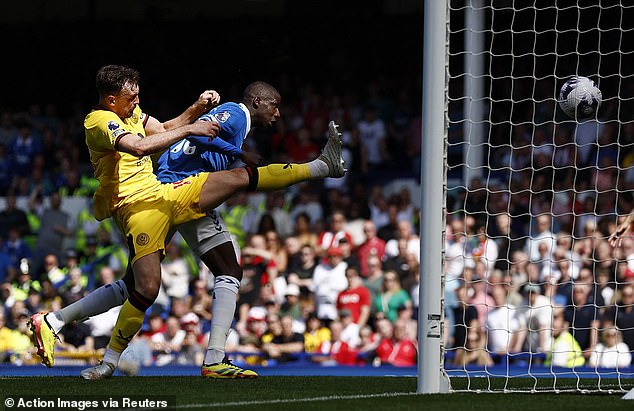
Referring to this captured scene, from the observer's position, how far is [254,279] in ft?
44.3

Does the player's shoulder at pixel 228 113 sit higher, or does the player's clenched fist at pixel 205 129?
the player's shoulder at pixel 228 113

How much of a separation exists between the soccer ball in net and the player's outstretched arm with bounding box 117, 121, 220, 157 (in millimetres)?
2337

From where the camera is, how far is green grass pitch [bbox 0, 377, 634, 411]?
230 inches

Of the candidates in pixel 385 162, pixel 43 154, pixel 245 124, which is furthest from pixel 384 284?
pixel 43 154

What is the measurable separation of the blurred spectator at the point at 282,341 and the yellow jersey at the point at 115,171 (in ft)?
17.3

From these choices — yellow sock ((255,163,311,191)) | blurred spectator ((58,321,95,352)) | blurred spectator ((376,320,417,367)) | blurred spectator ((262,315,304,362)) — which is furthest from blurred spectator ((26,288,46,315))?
yellow sock ((255,163,311,191))

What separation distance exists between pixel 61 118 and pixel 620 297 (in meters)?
10.7

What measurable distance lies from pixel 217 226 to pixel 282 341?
5.21 metres

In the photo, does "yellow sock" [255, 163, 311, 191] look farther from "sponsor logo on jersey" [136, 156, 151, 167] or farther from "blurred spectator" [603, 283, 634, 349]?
"blurred spectator" [603, 283, 634, 349]

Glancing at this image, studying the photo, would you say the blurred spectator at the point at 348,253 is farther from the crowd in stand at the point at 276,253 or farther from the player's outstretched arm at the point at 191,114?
the player's outstretched arm at the point at 191,114

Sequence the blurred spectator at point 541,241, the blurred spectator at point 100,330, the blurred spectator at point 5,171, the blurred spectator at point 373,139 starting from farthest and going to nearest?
the blurred spectator at point 5,171 → the blurred spectator at point 373,139 → the blurred spectator at point 100,330 → the blurred spectator at point 541,241

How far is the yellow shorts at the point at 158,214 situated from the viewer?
7266 millimetres

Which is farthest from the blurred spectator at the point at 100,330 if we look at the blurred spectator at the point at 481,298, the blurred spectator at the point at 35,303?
the blurred spectator at the point at 481,298

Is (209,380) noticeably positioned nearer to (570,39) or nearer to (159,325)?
(159,325)
